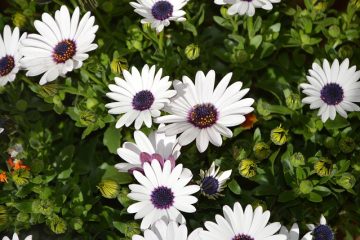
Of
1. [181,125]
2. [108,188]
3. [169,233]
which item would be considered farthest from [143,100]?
[169,233]

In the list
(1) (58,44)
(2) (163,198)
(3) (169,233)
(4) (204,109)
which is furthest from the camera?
(1) (58,44)

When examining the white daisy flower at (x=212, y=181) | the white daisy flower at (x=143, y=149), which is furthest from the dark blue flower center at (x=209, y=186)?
the white daisy flower at (x=143, y=149)

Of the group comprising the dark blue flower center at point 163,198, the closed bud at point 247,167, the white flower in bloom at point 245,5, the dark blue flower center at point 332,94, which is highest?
the white flower in bloom at point 245,5

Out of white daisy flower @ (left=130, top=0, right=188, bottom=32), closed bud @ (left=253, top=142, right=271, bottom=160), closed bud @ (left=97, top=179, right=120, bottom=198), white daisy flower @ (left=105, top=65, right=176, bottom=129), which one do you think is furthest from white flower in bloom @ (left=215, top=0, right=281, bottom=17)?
closed bud @ (left=97, top=179, right=120, bottom=198)

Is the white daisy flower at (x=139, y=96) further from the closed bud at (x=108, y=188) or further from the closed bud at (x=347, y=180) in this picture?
the closed bud at (x=347, y=180)

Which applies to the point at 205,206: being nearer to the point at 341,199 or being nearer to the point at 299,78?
the point at 341,199

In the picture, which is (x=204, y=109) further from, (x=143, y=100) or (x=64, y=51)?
(x=64, y=51)

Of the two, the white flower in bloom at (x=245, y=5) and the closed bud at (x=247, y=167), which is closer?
the closed bud at (x=247, y=167)
